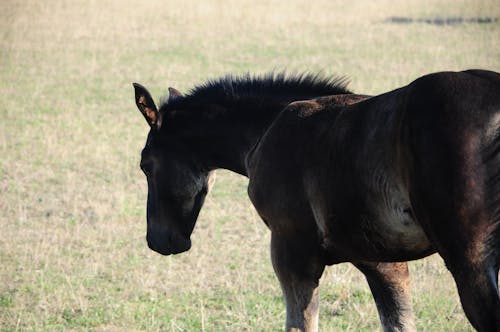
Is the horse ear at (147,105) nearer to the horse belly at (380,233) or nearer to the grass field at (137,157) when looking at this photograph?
the horse belly at (380,233)

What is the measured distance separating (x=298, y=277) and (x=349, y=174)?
0.77 metres

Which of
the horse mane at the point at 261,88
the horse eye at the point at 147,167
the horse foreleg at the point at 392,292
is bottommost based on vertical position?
the horse foreleg at the point at 392,292

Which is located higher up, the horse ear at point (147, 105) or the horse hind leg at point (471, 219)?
the horse ear at point (147, 105)

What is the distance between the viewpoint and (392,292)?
13.4 feet

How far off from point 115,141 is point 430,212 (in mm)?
8930

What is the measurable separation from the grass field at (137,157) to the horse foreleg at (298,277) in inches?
60.5

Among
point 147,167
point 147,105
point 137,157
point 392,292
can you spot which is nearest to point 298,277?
point 392,292

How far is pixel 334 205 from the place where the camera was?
3436 millimetres

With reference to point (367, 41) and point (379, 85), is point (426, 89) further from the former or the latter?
point (367, 41)

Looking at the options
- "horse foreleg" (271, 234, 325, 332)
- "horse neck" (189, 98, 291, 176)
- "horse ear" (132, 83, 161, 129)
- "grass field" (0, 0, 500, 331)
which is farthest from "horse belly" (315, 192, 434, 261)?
"grass field" (0, 0, 500, 331)

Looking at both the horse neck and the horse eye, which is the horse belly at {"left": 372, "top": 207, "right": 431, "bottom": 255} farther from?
the horse eye

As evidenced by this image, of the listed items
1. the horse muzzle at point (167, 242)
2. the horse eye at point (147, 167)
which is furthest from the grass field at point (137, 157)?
the horse eye at point (147, 167)

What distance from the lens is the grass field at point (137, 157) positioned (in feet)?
19.1

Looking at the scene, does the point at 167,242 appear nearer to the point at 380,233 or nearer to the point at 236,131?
the point at 236,131
